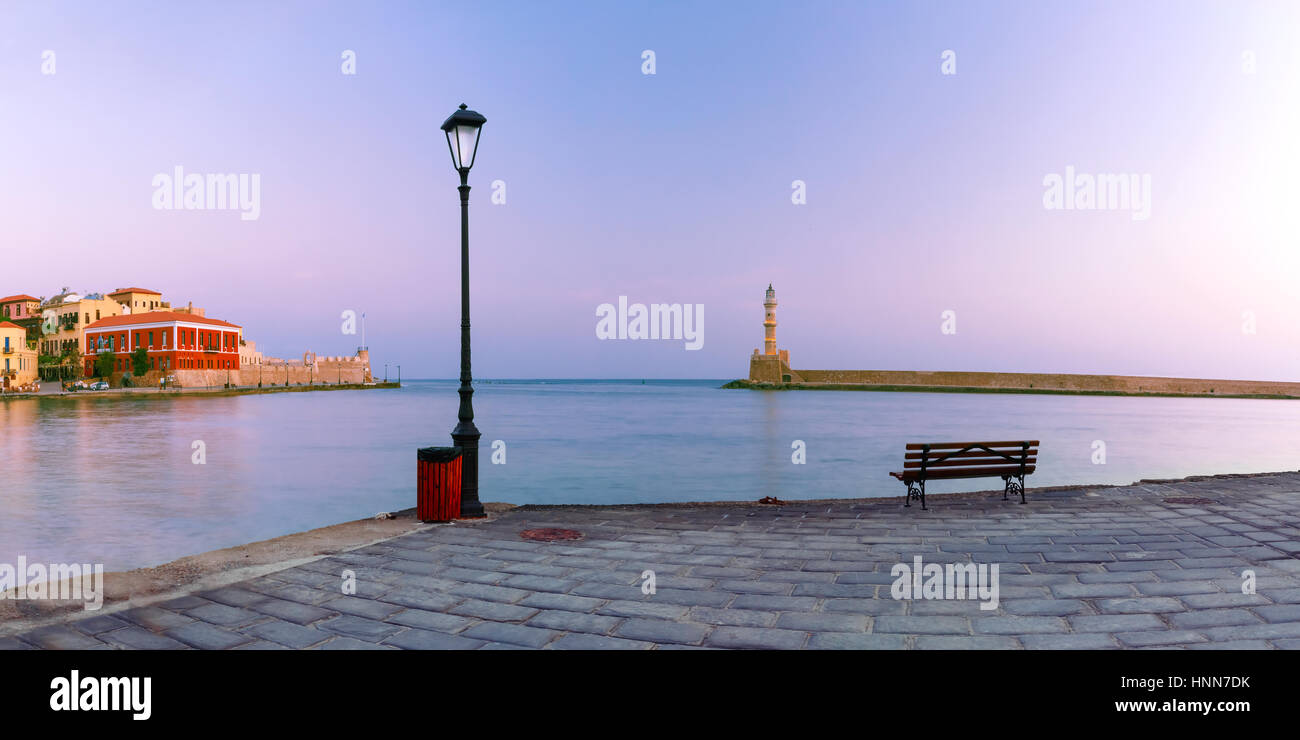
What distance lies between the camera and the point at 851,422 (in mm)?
53875

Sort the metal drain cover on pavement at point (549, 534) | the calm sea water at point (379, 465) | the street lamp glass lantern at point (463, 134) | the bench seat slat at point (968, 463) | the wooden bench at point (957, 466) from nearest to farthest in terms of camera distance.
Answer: the metal drain cover on pavement at point (549, 534) → the street lamp glass lantern at point (463, 134) → the wooden bench at point (957, 466) → the bench seat slat at point (968, 463) → the calm sea water at point (379, 465)

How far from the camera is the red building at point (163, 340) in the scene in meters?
83.0

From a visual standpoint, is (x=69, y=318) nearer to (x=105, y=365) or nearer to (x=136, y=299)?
(x=136, y=299)

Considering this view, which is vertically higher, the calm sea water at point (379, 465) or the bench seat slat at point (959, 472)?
the bench seat slat at point (959, 472)

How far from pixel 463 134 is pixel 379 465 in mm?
20282

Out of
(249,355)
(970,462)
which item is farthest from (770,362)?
(970,462)

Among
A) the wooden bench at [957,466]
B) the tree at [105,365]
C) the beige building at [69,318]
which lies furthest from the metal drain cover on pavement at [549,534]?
the beige building at [69,318]

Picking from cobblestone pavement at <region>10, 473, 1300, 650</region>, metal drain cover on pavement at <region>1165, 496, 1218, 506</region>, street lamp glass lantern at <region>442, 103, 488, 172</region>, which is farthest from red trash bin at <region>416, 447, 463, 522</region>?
metal drain cover on pavement at <region>1165, 496, 1218, 506</region>

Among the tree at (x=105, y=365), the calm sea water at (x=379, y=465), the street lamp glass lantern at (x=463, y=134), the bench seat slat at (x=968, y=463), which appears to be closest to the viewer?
the street lamp glass lantern at (x=463, y=134)

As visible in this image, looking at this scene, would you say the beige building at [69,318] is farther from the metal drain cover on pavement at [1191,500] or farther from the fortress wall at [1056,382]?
the metal drain cover on pavement at [1191,500]

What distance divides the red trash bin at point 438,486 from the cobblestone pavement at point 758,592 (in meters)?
0.44
